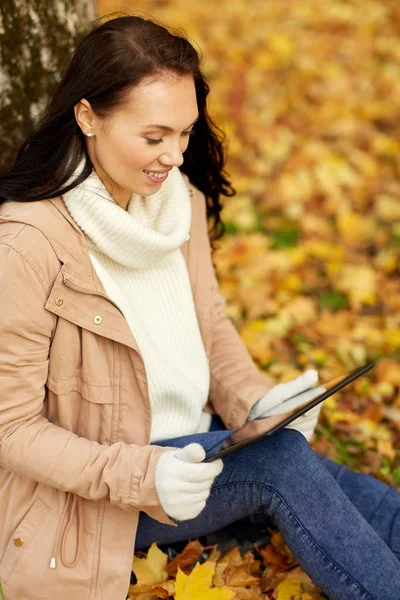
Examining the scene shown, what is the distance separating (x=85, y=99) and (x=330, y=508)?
1176 millimetres

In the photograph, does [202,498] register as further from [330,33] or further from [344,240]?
[330,33]

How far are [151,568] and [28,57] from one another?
1.61 metres

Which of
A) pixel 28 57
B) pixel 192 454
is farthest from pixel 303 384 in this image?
pixel 28 57

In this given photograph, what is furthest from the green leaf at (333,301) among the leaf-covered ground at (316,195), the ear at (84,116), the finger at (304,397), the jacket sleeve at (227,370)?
the ear at (84,116)

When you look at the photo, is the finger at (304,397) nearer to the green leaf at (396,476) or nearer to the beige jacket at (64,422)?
the beige jacket at (64,422)

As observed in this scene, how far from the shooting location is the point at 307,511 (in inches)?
73.0

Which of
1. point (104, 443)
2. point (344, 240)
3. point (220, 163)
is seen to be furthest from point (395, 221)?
point (104, 443)

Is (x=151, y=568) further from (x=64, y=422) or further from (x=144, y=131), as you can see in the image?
(x=144, y=131)

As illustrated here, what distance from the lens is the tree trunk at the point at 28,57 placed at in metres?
2.27

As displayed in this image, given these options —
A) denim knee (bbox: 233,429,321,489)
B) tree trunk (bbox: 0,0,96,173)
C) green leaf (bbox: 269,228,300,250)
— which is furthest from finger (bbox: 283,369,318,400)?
green leaf (bbox: 269,228,300,250)

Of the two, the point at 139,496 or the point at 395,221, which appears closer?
the point at 139,496

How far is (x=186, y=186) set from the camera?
2188 mm

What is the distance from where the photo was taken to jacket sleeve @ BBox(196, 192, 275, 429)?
7.22 ft

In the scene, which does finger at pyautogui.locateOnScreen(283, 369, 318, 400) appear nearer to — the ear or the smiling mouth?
the smiling mouth
